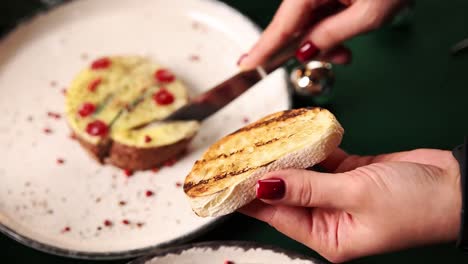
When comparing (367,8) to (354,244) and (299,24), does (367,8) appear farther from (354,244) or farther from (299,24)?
(354,244)

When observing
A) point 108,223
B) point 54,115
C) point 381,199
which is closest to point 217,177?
point 381,199

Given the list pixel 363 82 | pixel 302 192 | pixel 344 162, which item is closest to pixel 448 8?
pixel 363 82

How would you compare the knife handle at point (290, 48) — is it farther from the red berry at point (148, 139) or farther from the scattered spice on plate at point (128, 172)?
the scattered spice on plate at point (128, 172)

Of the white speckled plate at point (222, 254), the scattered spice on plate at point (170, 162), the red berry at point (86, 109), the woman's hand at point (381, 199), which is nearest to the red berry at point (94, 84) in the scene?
the red berry at point (86, 109)

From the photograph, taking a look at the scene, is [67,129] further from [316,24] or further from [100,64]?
[316,24]

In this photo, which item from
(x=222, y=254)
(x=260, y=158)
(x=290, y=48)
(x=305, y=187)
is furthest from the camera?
(x=290, y=48)
